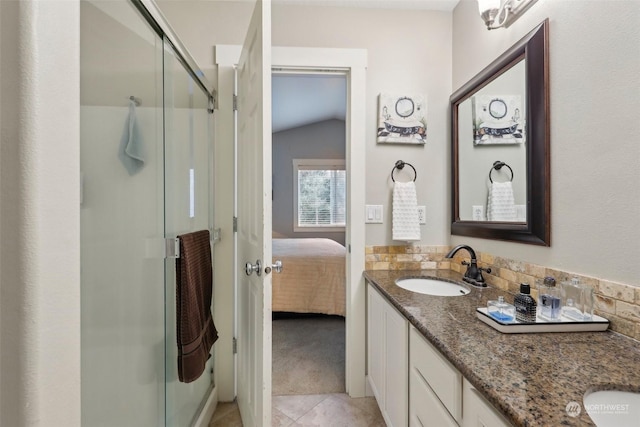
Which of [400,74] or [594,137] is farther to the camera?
[400,74]

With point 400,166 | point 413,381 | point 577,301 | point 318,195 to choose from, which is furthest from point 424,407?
point 318,195

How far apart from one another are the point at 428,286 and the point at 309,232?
4.16m

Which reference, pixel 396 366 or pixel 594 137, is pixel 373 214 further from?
pixel 594 137

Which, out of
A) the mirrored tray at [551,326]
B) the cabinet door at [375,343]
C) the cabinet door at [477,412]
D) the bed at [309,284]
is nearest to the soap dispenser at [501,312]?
the mirrored tray at [551,326]

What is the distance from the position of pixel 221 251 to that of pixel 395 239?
110 centimetres

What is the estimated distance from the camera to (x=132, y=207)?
1.04 m

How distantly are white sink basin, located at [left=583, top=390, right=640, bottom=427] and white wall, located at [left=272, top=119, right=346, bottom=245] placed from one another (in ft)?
16.8

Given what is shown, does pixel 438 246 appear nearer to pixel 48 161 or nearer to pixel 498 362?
pixel 498 362

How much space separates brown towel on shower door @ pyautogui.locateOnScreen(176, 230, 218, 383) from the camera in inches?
49.4

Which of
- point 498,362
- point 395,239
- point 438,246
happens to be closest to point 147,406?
point 498,362

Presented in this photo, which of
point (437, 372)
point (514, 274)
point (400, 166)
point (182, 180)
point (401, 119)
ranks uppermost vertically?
point (401, 119)

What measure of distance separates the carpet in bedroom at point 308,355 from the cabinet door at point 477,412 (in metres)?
1.39

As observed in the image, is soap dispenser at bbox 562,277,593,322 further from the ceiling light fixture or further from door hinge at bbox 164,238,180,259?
door hinge at bbox 164,238,180,259

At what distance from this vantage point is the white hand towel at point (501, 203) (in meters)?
1.40
